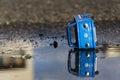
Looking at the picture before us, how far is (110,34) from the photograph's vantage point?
18.2 metres

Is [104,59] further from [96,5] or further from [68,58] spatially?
[96,5]

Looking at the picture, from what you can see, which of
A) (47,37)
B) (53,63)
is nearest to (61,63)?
(53,63)

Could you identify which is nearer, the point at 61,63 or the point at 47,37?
the point at 61,63

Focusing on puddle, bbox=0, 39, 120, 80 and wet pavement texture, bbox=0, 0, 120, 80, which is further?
wet pavement texture, bbox=0, 0, 120, 80

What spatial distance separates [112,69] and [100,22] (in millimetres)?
9575

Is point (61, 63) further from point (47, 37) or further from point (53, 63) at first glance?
point (47, 37)

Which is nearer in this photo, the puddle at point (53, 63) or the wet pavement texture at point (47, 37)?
the puddle at point (53, 63)

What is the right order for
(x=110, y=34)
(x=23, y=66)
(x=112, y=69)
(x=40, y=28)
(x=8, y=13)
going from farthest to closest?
1. (x=8, y=13)
2. (x=40, y=28)
3. (x=110, y=34)
4. (x=23, y=66)
5. (x=112, y=69)

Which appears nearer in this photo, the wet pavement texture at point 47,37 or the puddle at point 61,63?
the puddle at point 61,63

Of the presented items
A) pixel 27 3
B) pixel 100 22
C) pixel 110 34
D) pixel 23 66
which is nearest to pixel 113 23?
pixel 100 22

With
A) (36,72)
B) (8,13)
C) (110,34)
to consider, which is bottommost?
(36,72)

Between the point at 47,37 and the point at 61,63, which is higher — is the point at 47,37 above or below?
above

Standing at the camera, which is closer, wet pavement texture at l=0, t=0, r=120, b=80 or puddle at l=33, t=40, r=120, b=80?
puddle at l=33, t=40, r=120, b=80

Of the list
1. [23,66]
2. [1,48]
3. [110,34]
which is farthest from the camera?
[110,34]
